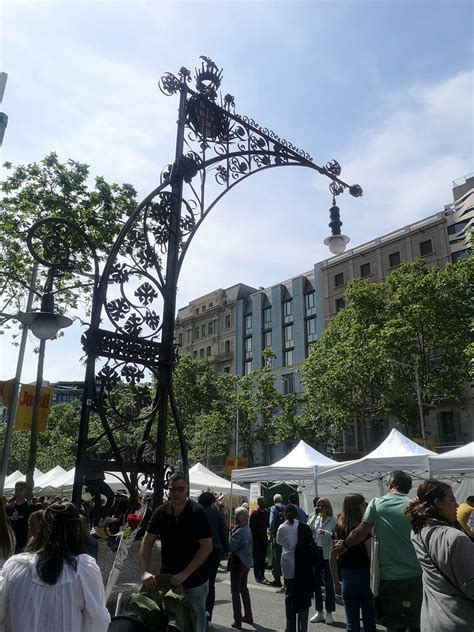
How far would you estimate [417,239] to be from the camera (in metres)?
42.1

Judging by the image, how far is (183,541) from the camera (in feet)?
14.0

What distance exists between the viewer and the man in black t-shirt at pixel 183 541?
167 inches

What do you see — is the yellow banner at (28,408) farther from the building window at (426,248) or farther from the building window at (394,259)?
the building window at (394,259)

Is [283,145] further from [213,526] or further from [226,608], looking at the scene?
[226,608]

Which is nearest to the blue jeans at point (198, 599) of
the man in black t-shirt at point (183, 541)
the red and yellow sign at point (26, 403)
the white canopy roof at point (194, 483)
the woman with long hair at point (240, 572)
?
the man in black t-shirt at point (183, 541)

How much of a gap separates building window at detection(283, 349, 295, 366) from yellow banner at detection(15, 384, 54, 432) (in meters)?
37.0

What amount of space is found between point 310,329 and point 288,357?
13.1 feet

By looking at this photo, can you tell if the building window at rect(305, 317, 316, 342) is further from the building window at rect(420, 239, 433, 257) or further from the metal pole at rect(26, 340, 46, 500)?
the metal pole at rect(26, 340, 46, 500)

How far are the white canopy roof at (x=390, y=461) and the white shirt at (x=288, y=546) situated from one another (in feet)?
13.8

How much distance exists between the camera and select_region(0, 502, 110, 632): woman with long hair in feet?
8.31

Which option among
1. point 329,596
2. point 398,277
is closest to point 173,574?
point 329,596

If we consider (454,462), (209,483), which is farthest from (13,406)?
(454,462)

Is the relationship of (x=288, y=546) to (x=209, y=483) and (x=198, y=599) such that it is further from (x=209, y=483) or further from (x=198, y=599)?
(x=209, y=483)

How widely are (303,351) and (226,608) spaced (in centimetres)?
4222
